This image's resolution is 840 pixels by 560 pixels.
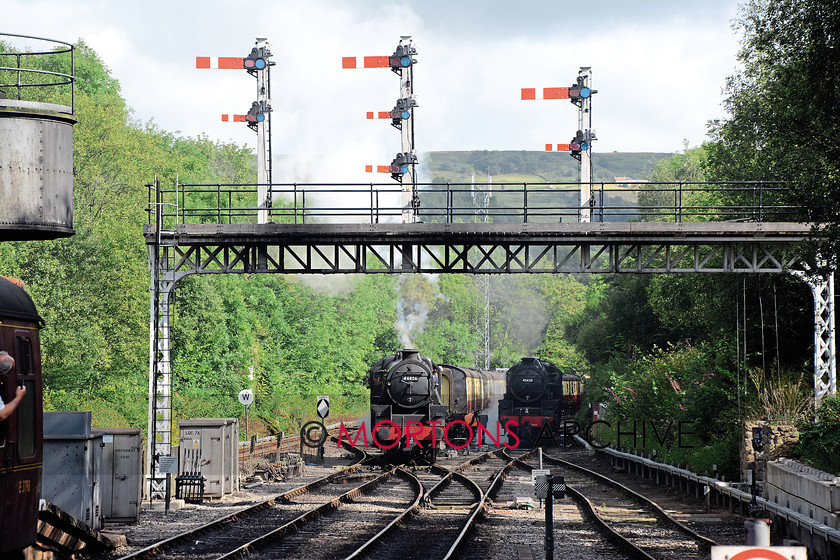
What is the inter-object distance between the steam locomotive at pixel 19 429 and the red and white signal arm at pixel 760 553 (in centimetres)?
805

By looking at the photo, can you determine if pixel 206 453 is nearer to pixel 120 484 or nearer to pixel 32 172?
pixel 120 484

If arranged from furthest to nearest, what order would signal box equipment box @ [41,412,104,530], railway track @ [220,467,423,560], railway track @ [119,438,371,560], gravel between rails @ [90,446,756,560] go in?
gravel between rails @ [90,446,756,560] < signal box equipment box @ [41,412,104,530] < railway track @ [220,467,423,560] < railway track @ [119,438,371,560]

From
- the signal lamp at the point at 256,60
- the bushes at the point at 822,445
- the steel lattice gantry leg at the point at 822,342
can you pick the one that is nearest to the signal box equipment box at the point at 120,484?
the bushes at the point at 822,445

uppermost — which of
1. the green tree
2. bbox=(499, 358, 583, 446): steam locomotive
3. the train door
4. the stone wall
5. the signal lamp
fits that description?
the signal lamp

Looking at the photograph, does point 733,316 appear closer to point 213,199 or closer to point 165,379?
point 165,379

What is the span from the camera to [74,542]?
1485 cm

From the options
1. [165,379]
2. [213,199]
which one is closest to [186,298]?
[213,199]

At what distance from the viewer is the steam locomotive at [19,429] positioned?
11.1m

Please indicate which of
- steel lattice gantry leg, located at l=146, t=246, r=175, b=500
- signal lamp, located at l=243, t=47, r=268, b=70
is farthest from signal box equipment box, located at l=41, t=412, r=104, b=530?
signal lamp, located at l=243, t=47, r=268, b=70

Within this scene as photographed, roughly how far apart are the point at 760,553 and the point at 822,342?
23919 mm

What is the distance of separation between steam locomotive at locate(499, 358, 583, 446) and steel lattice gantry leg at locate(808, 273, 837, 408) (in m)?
15.9

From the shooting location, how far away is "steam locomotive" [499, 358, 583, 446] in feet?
139

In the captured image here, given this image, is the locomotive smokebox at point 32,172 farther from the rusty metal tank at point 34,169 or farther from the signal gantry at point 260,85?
the signal gantry at point 260,85

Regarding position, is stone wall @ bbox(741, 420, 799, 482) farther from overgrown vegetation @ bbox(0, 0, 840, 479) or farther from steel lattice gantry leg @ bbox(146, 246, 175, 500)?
steel lattice gantry leg @ bbox(146, 246, 175, 500)
